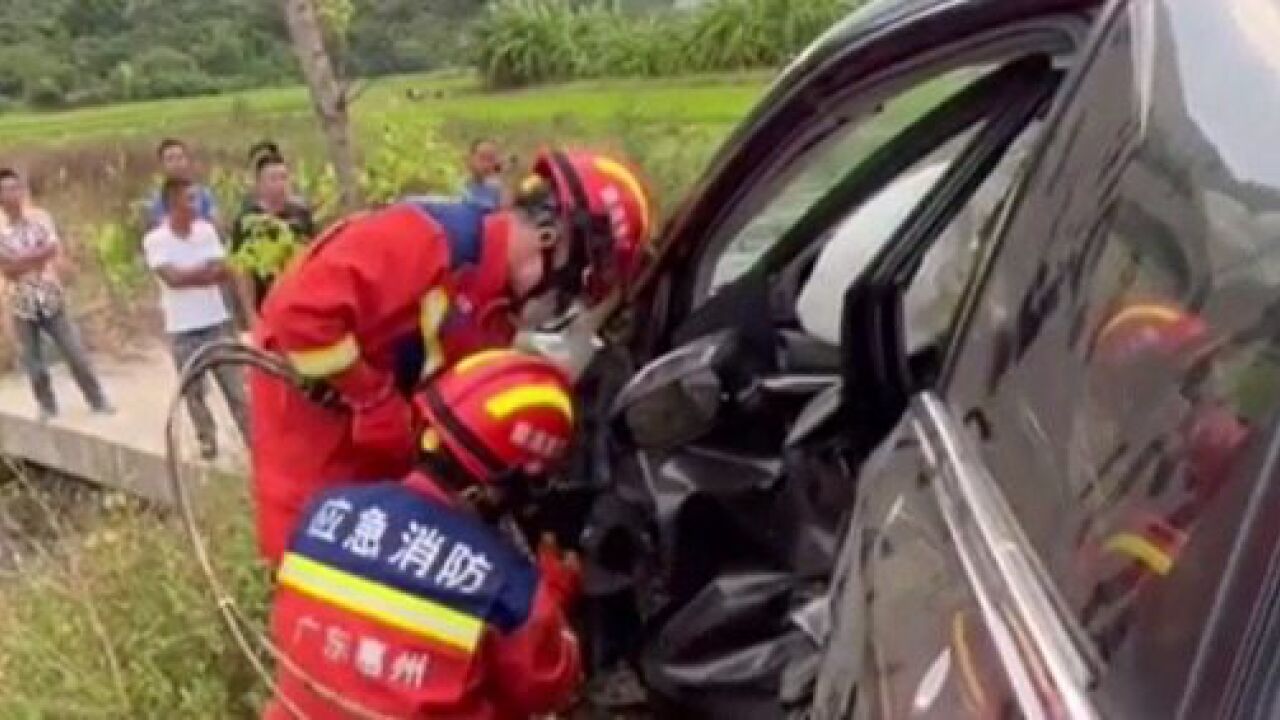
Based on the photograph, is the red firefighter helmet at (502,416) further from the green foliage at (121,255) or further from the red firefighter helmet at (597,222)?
the green foliage at (121,255)

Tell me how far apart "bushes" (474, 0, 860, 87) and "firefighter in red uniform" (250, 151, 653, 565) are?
12.5m

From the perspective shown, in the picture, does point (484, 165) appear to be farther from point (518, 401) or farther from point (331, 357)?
point (518, 401)

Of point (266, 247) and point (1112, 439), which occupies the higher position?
point (1112, 439)

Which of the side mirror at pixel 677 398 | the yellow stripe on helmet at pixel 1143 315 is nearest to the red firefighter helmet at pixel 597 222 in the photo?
the side mirror at pixel 677 398

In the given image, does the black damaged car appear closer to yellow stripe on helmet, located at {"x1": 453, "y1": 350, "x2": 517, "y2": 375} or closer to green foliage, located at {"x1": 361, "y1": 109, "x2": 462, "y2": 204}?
yellow stripe on helmet, located at {"x1": 453, "y1": 350, "x2": 517, "y2": 375}

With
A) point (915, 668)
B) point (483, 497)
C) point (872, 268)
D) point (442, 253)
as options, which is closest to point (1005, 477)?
point (915, 668)

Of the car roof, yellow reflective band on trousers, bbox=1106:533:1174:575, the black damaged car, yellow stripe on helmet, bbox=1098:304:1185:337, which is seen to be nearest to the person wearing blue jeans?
the black damaged car

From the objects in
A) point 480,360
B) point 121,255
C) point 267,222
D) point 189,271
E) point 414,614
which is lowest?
point 121,255

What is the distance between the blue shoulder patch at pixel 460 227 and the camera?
4363 mm

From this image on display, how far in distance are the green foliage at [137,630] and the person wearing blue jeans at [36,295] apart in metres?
6.28

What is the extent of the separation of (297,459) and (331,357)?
0.32 m

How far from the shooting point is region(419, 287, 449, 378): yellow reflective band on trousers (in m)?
4.32

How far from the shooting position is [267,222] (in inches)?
334

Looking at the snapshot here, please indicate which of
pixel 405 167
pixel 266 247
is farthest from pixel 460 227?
pixel 266 247
